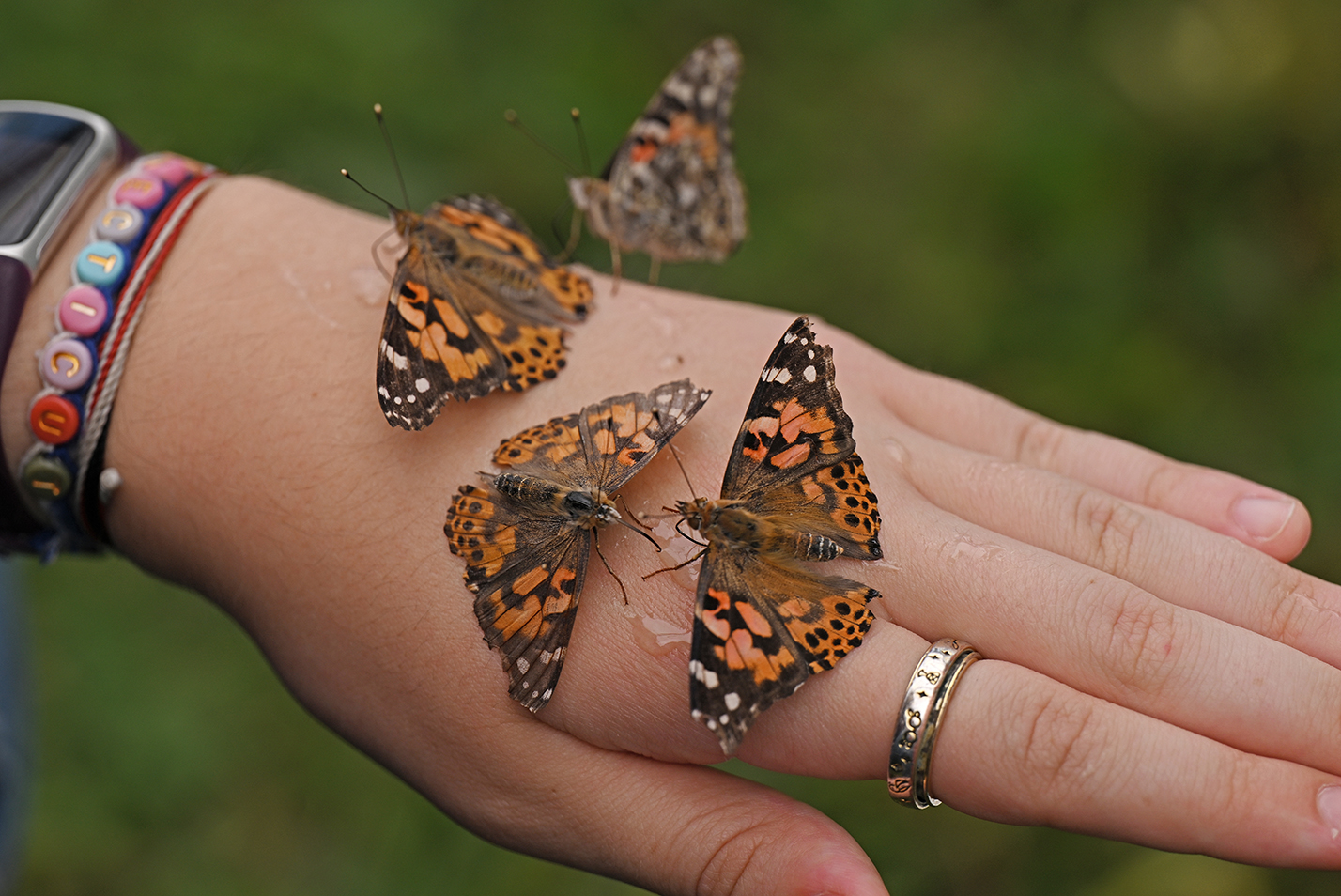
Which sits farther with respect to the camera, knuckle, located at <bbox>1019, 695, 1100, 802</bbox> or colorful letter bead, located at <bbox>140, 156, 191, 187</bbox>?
colorful letter bead, located at <bbox>140, 156, 191, 187</bbox>

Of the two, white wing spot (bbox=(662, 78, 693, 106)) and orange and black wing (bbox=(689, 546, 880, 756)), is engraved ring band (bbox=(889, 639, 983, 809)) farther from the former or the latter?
white wing spot (bbox=(662, 78, 693, 106))

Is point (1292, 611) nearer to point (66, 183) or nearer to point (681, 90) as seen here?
point (681, 90)

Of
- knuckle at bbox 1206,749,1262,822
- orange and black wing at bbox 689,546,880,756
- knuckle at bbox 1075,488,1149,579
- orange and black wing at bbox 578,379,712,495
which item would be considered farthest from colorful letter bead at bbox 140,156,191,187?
knuckle at bbox 1206,749,1262,822

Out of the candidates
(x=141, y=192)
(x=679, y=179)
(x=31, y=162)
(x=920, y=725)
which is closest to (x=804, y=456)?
(x=920, y=725)

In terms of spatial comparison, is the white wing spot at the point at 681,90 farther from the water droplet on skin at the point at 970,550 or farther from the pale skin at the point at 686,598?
the water droplet on skin at the point at 970,550

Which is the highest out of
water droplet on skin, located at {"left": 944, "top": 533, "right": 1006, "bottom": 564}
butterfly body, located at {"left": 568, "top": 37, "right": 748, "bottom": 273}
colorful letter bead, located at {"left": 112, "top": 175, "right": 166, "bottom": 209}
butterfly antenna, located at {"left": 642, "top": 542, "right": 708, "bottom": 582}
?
butterfly body, located at {"left": 568, "top": 37, "right": 748, "bottom": 273}

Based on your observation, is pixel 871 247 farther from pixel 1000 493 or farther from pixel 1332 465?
pixel 1000 493

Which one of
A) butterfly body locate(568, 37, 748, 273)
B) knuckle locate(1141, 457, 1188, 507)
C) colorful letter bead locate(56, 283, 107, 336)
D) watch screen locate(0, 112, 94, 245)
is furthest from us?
butterfly body locate(568, 37, 748, 273)
